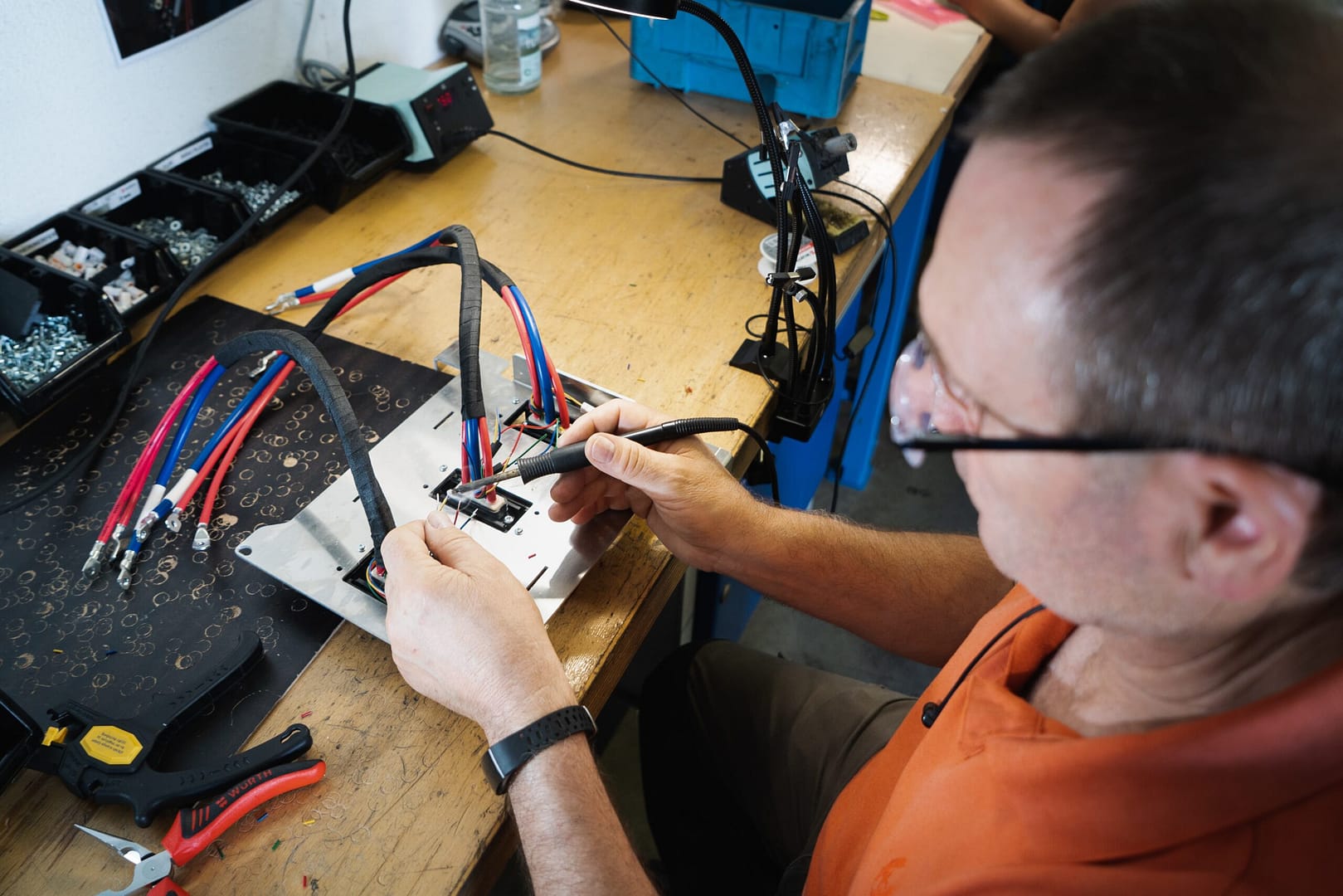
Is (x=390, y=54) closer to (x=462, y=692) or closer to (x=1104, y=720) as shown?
(x=462, y=692)

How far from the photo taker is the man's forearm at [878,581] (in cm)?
92

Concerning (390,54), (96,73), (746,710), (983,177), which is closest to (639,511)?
(746,710)

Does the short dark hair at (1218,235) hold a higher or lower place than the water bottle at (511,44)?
higher

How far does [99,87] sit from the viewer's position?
1072 millimetres

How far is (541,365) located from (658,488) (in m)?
0.19

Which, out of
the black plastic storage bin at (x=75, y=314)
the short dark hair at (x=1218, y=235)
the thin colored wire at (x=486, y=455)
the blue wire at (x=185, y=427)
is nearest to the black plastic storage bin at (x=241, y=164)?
the black plastic storage bin at (x=75, y=314)

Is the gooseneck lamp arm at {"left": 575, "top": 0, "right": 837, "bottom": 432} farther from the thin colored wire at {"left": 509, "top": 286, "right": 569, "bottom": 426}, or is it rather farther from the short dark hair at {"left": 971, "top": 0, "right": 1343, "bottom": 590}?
the short dark hair at {"left": 971, "top": 0, "right": 1343, "bottom": 590}

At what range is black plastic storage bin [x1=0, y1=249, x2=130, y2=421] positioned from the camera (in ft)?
3.04

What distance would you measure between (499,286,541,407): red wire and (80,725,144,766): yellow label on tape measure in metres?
0.46

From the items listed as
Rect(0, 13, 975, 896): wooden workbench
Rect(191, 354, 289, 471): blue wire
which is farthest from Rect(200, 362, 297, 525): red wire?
Rect(0, 13, 975, 896): wooden workbench

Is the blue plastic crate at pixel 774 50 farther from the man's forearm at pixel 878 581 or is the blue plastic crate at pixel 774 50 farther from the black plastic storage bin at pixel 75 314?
the black plastic storage bin at pixel 75 314

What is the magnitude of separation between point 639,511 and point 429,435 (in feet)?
0.79

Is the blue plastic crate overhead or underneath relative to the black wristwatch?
overhead

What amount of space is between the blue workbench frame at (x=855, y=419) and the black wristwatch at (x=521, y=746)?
606 mm
